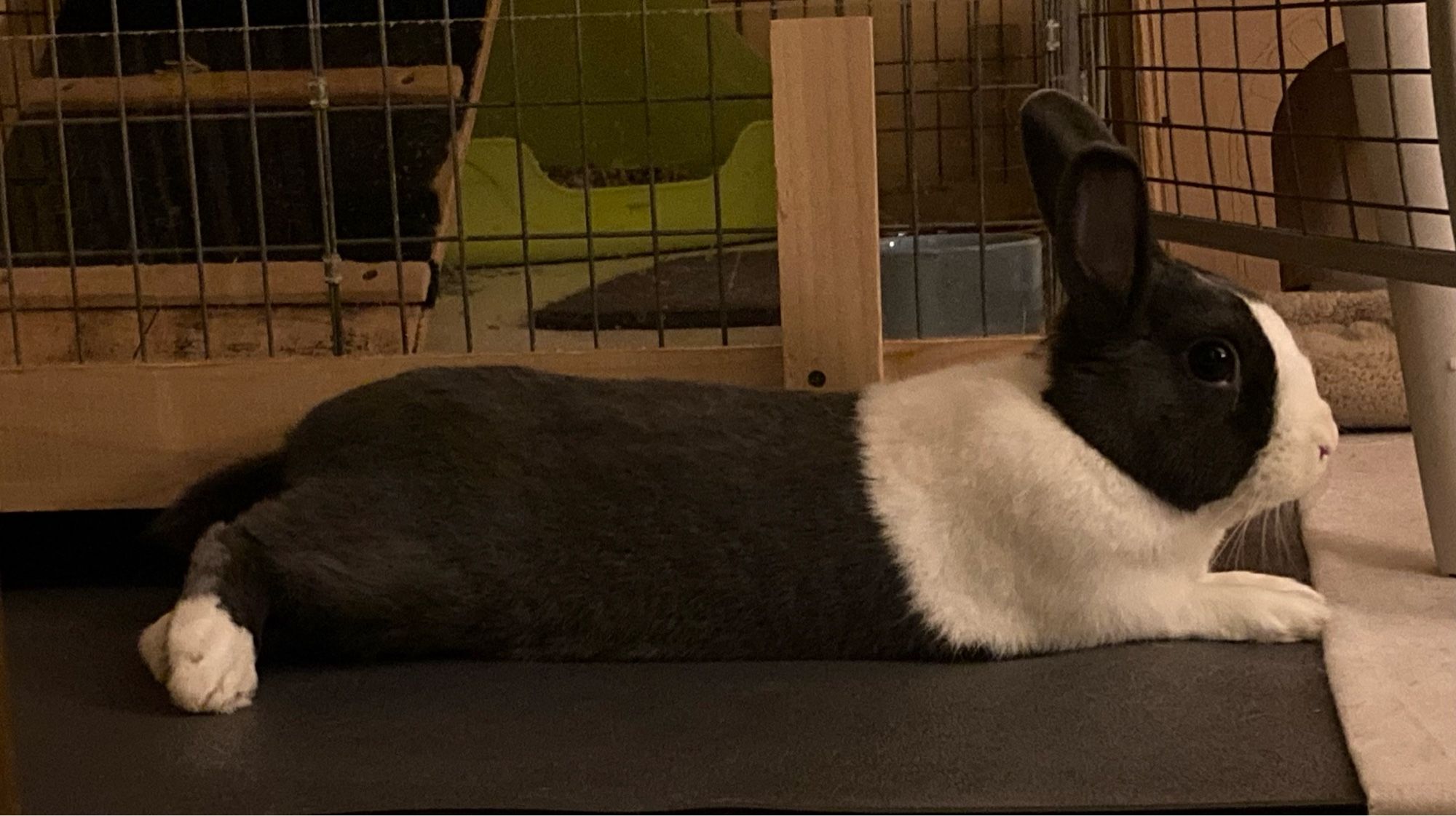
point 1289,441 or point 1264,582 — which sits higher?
point 1289,441

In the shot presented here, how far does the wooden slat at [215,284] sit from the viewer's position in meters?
1.69

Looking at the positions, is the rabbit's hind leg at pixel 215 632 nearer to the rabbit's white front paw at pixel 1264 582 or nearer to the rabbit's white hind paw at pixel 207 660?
the rabbit's white hind paw at pixel 207 660

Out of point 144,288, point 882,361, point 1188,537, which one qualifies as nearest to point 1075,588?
point 1188,537

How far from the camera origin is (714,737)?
44.8 inches

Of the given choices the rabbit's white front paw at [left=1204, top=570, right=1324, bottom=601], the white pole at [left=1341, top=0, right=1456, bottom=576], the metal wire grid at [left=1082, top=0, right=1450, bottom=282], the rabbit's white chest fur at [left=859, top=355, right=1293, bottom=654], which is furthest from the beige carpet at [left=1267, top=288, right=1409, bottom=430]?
the rabbit's white chest fur at [left=859, top=355, right=1293, bottom=654]

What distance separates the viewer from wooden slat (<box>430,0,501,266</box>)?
171 cm

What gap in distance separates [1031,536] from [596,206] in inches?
32.4

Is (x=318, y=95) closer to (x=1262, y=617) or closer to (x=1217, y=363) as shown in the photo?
(x=1217, y=363)

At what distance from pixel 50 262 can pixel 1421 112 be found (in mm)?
1353

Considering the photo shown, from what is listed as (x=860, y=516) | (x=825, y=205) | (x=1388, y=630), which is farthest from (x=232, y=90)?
(x=1388, y=630)

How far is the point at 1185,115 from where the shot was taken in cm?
246

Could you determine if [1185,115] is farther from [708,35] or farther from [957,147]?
[708,35]

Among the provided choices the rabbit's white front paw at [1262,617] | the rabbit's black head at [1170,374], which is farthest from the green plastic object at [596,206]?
the rabbit's white front paw at [1262,617]

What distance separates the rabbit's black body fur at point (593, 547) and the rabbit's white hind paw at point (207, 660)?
0.02 meters
